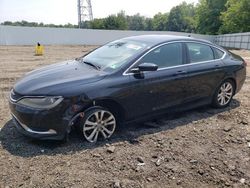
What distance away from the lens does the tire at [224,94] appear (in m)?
5.94

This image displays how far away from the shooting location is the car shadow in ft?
13.3

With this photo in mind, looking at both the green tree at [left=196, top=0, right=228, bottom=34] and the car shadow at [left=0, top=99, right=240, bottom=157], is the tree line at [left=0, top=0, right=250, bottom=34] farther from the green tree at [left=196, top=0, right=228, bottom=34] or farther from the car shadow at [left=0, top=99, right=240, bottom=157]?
the car shadow at [left=0, top=99, right=240, bottom=157]

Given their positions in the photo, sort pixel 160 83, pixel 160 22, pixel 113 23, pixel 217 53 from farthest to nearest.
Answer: pixel 160 22 < pixel 113 23 < pixel 217 53 < pixel 160 83

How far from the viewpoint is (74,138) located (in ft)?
14.5

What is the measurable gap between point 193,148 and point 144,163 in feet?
3.01

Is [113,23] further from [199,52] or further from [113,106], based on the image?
[113,106]

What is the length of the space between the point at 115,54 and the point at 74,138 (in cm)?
163

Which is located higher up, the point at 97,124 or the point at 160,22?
the point at 160,22

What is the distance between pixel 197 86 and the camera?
17.7 ft

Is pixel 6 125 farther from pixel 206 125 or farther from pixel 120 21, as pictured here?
pixel 120 21

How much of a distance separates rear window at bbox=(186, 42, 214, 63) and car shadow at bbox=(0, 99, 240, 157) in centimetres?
113

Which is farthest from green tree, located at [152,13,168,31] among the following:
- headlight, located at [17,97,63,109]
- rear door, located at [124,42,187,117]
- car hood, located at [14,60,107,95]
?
headlight, located at [17,97,63,109]

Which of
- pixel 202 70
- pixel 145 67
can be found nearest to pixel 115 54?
pixel 145 67

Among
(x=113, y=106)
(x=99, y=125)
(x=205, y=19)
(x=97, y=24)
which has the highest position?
(x=205, y=19)
